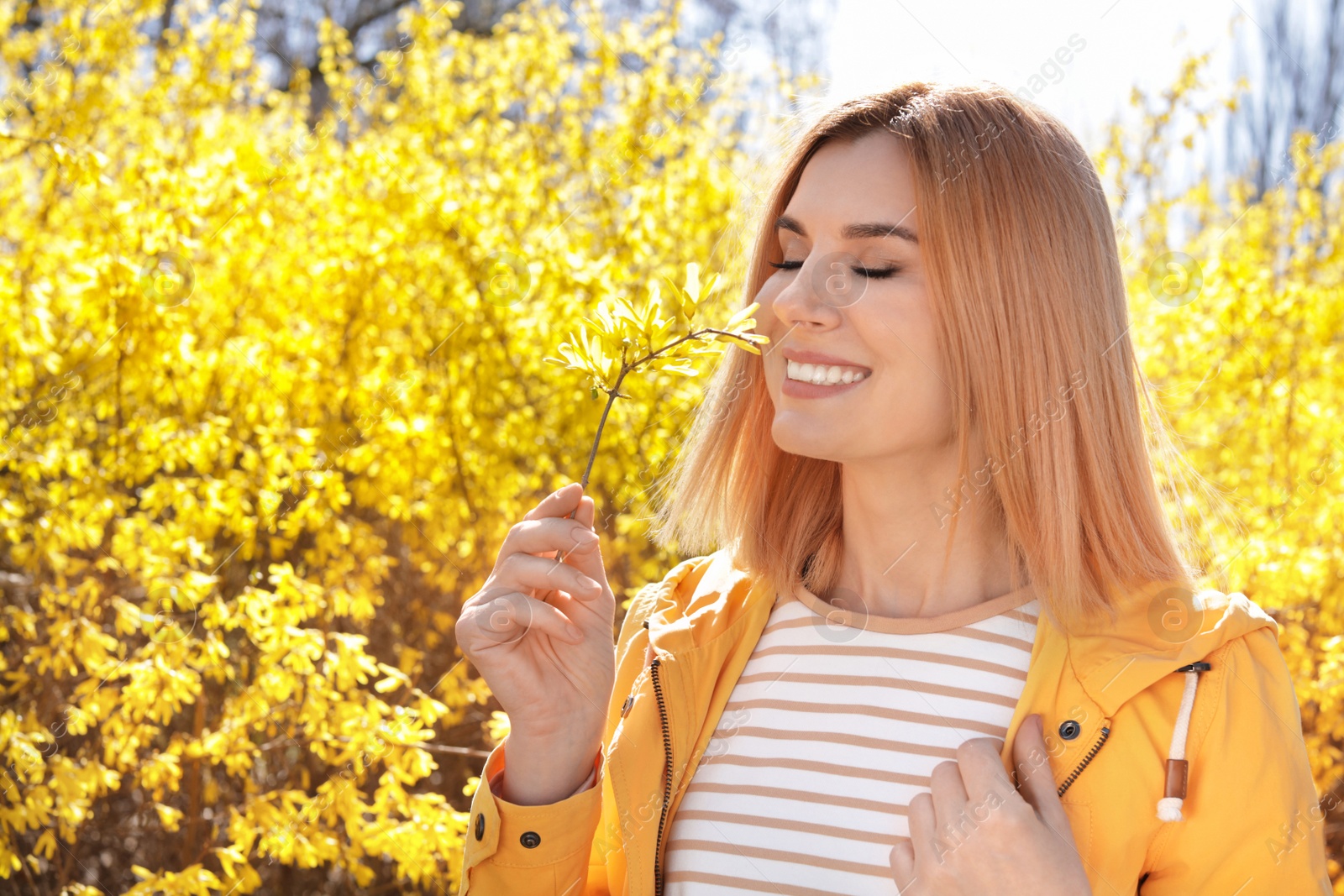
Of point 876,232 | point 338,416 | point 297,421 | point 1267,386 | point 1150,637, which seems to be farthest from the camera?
point 1267,386

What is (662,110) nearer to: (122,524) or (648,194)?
(648,194)

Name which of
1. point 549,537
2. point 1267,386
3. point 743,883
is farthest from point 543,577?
point 1267,386

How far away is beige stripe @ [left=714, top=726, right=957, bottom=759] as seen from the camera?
44.7 inches

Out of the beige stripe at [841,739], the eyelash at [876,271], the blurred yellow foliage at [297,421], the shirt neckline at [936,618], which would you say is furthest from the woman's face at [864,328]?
the blurred yellow foliage at [297,421]

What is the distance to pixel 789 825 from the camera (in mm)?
1161

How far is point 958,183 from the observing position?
1191mm

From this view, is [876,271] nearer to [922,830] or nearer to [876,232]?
[876,232]

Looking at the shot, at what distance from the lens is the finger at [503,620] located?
1141 mm

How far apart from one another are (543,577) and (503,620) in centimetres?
8

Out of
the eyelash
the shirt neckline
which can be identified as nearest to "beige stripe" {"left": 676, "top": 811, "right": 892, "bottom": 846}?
the shirt neckline

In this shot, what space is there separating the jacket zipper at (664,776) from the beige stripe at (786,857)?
0.03m

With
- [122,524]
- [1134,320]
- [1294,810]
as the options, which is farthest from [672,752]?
[1134,320]

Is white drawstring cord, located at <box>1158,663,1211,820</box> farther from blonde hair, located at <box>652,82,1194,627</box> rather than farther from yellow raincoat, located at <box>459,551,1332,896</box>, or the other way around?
blonde hair, located at <box>652,82,1194,627</box>

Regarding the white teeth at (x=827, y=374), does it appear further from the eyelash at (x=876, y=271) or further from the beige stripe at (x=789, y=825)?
the beige stripe at (x=789, y=825)
